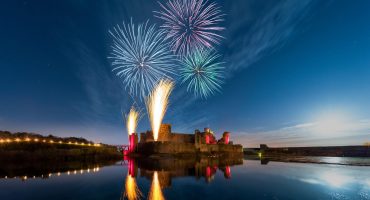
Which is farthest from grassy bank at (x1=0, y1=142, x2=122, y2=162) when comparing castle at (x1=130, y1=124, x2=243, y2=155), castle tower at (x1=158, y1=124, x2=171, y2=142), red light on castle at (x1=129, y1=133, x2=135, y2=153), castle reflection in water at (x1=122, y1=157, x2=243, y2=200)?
castle reflection in water at (x1=122, y1=157, x2=243, y2=200)

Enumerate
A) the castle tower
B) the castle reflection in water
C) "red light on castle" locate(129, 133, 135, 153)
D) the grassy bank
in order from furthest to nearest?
"red light on castle" locate(129, 133, 135, 153) → the castle tower → the grassy bank → the castle reflection in water

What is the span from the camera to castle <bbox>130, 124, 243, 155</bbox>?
5505cm

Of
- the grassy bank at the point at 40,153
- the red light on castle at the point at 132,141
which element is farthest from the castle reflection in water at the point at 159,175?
the red light on castle at the point at 132,141

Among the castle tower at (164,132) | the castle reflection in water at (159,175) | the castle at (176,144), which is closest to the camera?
the castle reflection in water at (159,175)

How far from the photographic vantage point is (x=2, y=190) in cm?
1420

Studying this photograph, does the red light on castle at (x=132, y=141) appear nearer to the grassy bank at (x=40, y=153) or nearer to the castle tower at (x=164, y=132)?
the castle tower at (x=164, y=132)

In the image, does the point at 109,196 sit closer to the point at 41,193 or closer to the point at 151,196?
the point at 151,196

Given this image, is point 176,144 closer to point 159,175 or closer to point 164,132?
point 164,132

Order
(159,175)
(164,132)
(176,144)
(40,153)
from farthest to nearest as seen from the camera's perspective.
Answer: (164,132) → (176,144) → (40,153) → (159,175)

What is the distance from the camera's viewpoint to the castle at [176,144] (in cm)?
5505

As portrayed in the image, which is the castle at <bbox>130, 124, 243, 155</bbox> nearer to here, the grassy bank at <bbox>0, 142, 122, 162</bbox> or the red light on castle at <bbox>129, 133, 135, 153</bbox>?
the red light on castle at <bbox>129, 133, 135, 153</bbox>

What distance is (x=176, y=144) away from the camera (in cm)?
5775

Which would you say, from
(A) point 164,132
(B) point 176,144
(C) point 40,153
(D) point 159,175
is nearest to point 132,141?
(A) point 164,132

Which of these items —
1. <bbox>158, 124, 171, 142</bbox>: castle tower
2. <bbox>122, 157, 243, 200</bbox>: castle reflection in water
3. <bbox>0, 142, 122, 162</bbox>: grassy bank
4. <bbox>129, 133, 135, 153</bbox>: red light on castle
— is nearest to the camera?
<bbox>122, 157, 243, 200</bbox>: castle reflection in water
